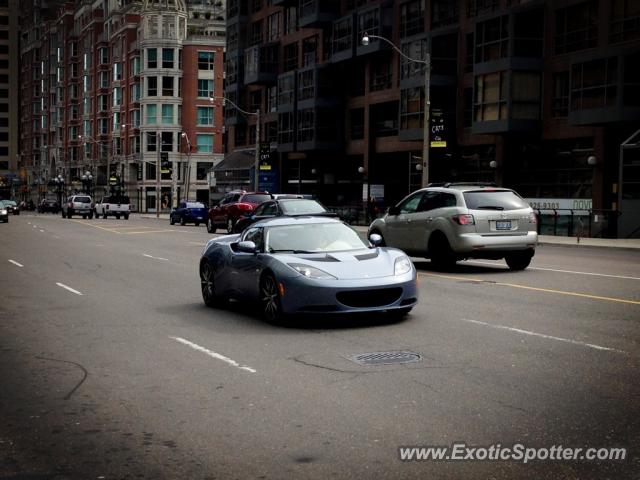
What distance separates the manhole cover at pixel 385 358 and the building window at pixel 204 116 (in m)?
101

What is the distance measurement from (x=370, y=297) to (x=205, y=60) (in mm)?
101030

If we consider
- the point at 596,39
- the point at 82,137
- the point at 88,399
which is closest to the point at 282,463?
the point at 88,399

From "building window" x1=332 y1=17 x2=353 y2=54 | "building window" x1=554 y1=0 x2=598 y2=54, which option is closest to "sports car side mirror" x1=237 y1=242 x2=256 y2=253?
"building window" x1=554 y1=0 x2=598 y2=54

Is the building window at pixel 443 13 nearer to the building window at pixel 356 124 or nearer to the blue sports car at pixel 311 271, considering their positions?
the building window at pixel 356 124

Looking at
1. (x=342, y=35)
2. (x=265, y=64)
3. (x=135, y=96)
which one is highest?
(x=135, y=96)

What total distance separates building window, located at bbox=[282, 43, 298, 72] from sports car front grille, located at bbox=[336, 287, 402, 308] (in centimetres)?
6246

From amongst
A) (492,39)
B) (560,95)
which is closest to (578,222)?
(560,95)

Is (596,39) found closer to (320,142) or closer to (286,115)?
(320,142)

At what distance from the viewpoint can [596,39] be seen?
4300cm

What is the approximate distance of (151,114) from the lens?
109312mm

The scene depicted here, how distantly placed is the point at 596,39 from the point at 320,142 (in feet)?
85.9

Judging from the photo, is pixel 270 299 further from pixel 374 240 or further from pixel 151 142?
pixel 151 142

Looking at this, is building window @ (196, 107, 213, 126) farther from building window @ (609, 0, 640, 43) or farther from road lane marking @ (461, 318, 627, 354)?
road lane marking @ (461, 318, 627, 354)

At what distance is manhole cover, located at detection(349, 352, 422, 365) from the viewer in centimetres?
899
